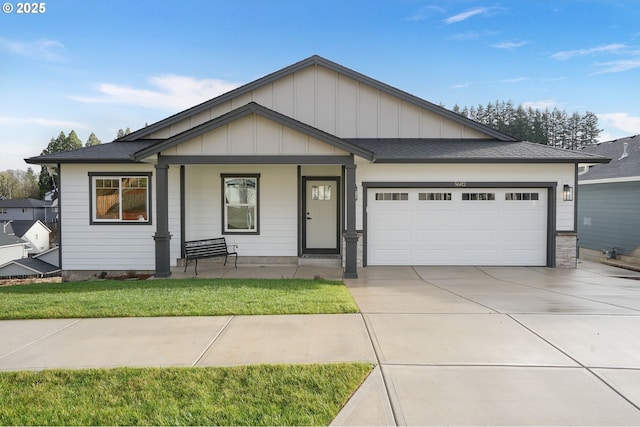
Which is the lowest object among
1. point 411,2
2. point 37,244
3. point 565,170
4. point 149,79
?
point 37,244

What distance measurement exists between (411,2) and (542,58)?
303 inches

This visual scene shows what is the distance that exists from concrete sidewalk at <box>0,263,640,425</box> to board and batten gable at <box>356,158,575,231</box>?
3.89 metres

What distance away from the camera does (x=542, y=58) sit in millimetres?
18344

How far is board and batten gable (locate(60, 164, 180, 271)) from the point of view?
36.1ft

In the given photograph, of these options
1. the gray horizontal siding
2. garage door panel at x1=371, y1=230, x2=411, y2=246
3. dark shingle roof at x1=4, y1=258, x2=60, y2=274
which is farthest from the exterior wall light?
dark shingle roof at x1=4, y1=258, x2=60, y2=274

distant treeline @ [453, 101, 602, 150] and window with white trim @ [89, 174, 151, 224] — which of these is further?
distant treeline @ [453, 101, 602, 150]

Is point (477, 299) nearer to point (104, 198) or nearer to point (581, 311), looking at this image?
point (581, 311)

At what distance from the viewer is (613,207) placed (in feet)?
52.4

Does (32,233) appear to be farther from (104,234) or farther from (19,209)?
(104,234)

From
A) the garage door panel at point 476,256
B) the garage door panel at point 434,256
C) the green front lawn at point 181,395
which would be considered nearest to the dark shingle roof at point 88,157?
the green front lawn at point 181,395

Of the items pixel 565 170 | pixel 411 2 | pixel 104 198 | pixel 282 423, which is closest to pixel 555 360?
pixel 282 423

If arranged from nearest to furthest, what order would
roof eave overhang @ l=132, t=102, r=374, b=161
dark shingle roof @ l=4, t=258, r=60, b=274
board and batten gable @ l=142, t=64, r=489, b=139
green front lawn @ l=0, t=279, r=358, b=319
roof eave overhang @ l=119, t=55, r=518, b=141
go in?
green front lawn @ l=0, t=279, r=358, b=319
roof eave overhang @ l=132, t=102, r=374, b=161
roof eave overhang @ l=119, t=55, r=518, b=141
board and batten gable @ l=142, t=64, r=489, b=139
dark shingle roof @ l=4, t=258, r=60, b=274

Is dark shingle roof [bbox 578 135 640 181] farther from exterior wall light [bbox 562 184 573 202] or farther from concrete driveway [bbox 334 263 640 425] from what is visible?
concrete driveway [bbox 334 263 640 425]

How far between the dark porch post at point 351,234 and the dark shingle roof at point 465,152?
0.89m
